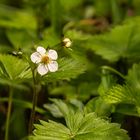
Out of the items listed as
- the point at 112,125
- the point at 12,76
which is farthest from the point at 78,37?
the point at 112,125

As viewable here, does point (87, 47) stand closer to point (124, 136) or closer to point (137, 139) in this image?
point (137, 139)

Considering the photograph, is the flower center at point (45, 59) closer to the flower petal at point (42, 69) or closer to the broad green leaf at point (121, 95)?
the flower petal at point (42, 69)

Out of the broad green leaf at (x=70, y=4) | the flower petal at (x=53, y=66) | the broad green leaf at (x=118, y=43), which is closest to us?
the flower petal at (x=53, y=66)

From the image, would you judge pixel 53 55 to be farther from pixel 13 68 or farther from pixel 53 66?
pixel 13 68

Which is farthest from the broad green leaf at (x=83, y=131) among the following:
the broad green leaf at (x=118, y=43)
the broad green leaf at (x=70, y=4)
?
the broad green leaf at (x=70, y=4)

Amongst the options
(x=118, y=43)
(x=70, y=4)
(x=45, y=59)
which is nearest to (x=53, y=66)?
(x=45, y=59)
